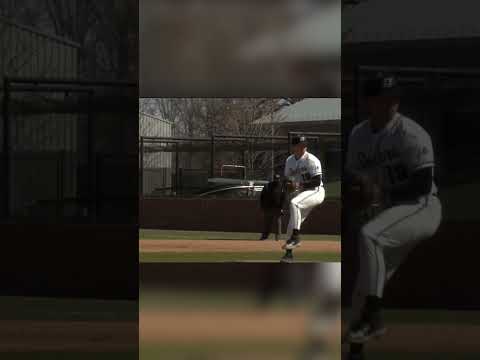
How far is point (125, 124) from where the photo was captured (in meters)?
5.16

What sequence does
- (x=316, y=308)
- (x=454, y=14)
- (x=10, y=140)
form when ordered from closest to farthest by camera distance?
1. (x=316, y=308)
2. (x=454, y=14)
3. (x=10, y=140)

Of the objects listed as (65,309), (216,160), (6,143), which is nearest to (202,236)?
(216,160)

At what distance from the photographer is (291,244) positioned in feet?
11.0

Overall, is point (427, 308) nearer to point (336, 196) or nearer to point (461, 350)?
point (461, 350)

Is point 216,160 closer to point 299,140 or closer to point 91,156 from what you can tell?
point 299,140

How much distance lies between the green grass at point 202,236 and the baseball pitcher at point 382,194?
42 cm

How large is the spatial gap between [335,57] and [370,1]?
1.35 metres

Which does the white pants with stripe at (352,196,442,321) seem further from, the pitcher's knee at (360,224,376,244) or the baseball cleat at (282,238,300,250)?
the baseball cleat at (282,238,300,250)

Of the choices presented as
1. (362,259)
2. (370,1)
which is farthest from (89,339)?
(370,1)

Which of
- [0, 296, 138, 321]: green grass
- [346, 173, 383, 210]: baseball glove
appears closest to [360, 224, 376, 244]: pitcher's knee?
[346, 173, 383, 210]: baseball glove

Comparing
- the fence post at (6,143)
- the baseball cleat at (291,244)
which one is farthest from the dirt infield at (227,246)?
the fence post at (6,143)

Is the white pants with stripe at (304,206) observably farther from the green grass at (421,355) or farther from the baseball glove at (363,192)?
the green grass at (421,355)

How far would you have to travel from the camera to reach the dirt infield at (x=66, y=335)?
4.52 meters

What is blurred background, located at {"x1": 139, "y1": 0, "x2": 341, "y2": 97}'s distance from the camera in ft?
11.0
